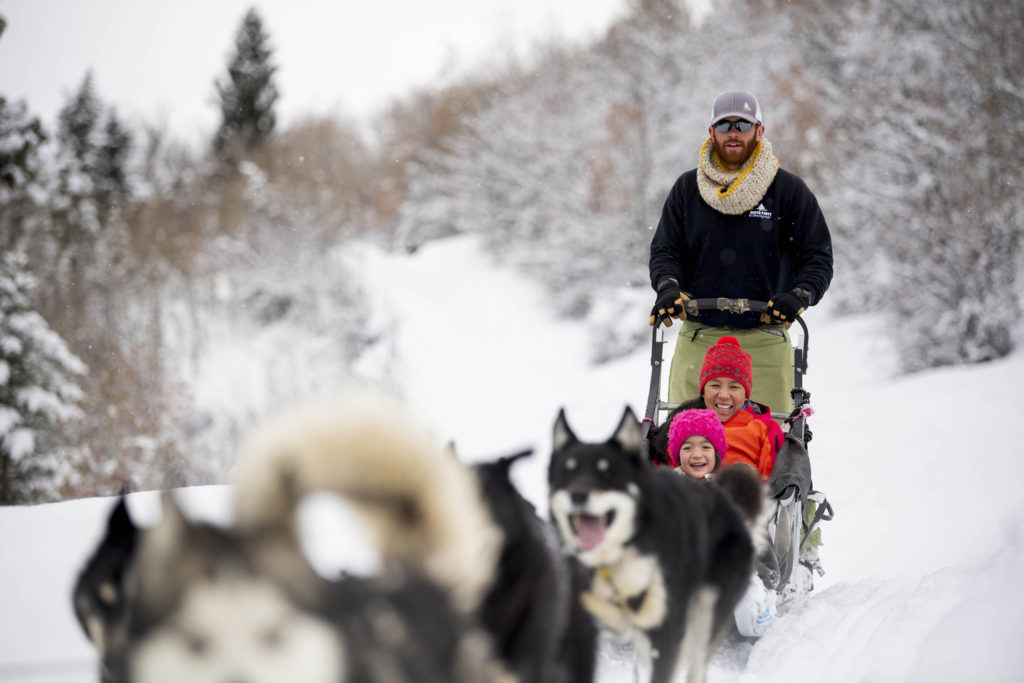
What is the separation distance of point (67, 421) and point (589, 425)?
621cm

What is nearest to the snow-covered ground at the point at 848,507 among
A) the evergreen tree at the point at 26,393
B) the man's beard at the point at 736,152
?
the man's beard at the point at 736,152

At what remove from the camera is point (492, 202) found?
21391 millimetres

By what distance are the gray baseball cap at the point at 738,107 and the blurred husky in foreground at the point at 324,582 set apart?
9.29ft

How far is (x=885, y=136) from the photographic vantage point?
11734mm

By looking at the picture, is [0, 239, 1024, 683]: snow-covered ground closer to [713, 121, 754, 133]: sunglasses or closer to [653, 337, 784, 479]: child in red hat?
[653, 337, 784, 479]: child in red hat

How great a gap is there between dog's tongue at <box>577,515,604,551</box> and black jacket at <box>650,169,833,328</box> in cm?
210

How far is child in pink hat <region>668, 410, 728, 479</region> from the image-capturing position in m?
2.76

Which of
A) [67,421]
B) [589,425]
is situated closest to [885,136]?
[589,425]

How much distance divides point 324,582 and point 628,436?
92 cm

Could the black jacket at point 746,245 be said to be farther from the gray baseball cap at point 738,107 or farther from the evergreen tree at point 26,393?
the evergreen tree at point 26,393

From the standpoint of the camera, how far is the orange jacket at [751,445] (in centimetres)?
310

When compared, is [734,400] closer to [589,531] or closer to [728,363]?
[728,363]

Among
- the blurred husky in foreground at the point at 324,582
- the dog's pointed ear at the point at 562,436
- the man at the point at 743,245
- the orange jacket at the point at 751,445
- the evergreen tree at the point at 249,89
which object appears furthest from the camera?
the evergreen tree at the point at 249,89

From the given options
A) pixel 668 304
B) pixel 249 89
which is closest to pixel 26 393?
pixel 668 304
